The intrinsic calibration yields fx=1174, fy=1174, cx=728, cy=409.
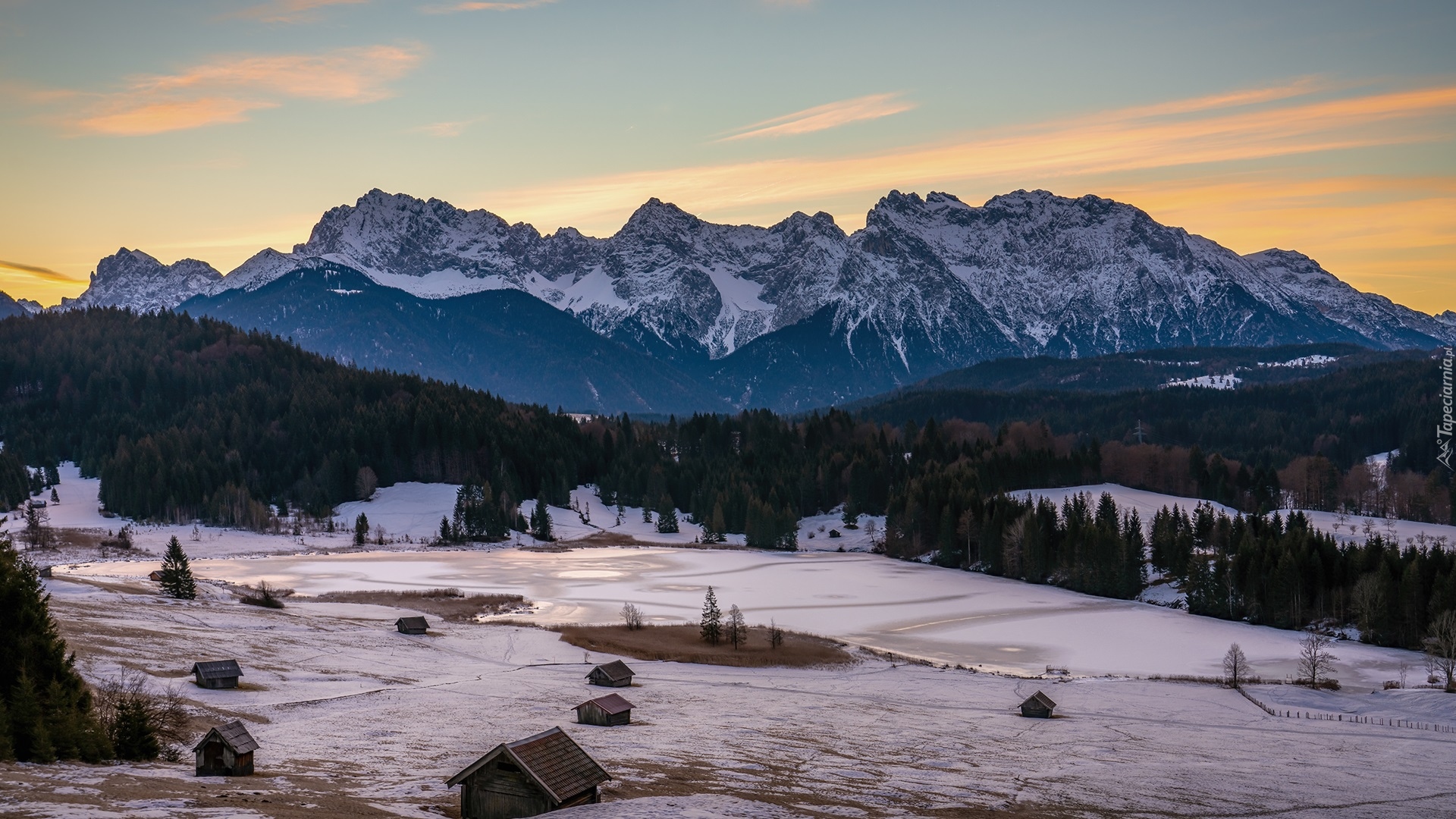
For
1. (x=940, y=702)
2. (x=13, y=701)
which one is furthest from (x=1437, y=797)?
(x=13, y=701)

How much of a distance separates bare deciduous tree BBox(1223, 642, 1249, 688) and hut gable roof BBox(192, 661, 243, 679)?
2494 inches

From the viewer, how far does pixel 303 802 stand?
1505 inches

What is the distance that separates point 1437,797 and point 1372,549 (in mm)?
66261

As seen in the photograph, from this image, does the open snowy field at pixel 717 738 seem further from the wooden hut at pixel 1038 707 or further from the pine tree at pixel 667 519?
the pine tree at pixel 667 519

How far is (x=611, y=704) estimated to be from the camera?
59750 mm

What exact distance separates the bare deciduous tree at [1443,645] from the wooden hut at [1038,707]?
33009 mm

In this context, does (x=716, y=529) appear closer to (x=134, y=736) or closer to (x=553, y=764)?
(x=134, y=736)

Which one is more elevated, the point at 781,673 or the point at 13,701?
the point at 13,701

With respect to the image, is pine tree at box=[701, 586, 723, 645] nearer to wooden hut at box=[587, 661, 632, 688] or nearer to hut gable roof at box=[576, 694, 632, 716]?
wooden hut at box=[587, 661, 632, 688]

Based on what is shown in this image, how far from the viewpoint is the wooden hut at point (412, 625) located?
87.8m

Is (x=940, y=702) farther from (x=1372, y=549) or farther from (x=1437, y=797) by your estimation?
(x=1372, y=549)

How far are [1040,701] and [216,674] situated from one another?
4487 cm

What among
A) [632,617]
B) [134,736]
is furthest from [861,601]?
[134,736]

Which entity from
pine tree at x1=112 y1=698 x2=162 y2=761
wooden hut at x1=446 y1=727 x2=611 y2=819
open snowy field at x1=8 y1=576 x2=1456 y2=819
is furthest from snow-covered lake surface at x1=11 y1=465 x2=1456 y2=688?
pine tree at x1=112 y1=698 x2=162 y2=761
